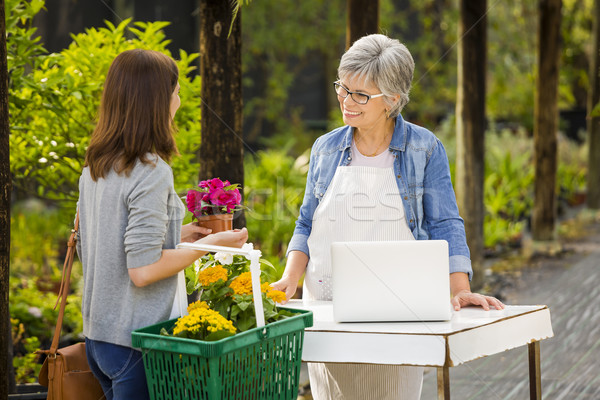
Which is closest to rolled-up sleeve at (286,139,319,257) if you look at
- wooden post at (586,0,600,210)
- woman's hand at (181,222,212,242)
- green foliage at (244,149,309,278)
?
woman's hand at (181,222,212,242)

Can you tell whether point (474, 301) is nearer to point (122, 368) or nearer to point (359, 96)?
point (359, 96)

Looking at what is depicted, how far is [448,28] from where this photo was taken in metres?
14.0

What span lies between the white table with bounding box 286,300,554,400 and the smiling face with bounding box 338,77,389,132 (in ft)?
2.37

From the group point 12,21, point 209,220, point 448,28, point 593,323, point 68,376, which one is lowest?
point 593,323

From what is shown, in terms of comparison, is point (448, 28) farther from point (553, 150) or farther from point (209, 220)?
point (209, 220)

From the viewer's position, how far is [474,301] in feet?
8.94

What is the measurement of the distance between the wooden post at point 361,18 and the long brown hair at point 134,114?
141 inches

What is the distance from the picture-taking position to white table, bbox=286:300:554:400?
2.30 metres

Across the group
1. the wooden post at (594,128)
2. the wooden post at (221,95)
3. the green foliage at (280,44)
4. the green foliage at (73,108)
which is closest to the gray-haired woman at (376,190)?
the wooden post at (221,95)

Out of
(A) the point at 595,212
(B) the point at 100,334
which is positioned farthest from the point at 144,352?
(A) the point at 595,212

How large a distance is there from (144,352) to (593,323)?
504cm

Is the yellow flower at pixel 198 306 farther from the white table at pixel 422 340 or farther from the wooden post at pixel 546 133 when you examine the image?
the wooden post at pixel 546 133

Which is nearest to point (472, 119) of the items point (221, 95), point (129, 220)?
point (221, 95)

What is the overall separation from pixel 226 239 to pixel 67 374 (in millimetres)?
624
